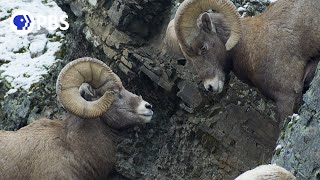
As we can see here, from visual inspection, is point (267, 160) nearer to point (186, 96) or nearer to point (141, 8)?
point (186, 96)

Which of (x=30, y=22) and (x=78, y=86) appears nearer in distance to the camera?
(x=78, y=86)

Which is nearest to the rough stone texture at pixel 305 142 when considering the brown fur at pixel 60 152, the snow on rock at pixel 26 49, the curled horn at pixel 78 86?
the curled horn at pixel 78 86

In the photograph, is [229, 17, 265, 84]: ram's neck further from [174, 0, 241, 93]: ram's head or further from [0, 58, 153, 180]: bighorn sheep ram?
[0, 58, 153, 180]: bighorn sheep ram

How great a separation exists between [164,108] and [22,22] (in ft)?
19.7

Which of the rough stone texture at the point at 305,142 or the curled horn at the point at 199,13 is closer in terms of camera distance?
the rough stone texture at the point at 305,142

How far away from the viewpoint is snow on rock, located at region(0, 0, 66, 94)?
16077mm

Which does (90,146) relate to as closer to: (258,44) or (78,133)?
(78,133)

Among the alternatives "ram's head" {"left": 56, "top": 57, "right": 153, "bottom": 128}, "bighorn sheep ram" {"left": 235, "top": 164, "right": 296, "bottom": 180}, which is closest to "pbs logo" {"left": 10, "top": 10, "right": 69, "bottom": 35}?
"ram's head" {"left": 56, "top": 57, "right": 153, "bottom": 128}

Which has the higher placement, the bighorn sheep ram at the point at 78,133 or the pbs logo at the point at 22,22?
the bighorn sheep ram at the point at 78,133

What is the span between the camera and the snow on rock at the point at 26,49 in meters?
16.1

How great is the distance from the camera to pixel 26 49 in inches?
685

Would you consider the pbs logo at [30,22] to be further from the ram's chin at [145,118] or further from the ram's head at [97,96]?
the ram's chin at [145,118]

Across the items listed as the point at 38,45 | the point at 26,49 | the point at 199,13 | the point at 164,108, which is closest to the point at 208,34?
the point at 199,13

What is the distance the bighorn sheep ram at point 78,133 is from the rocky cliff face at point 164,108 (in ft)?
2.28
